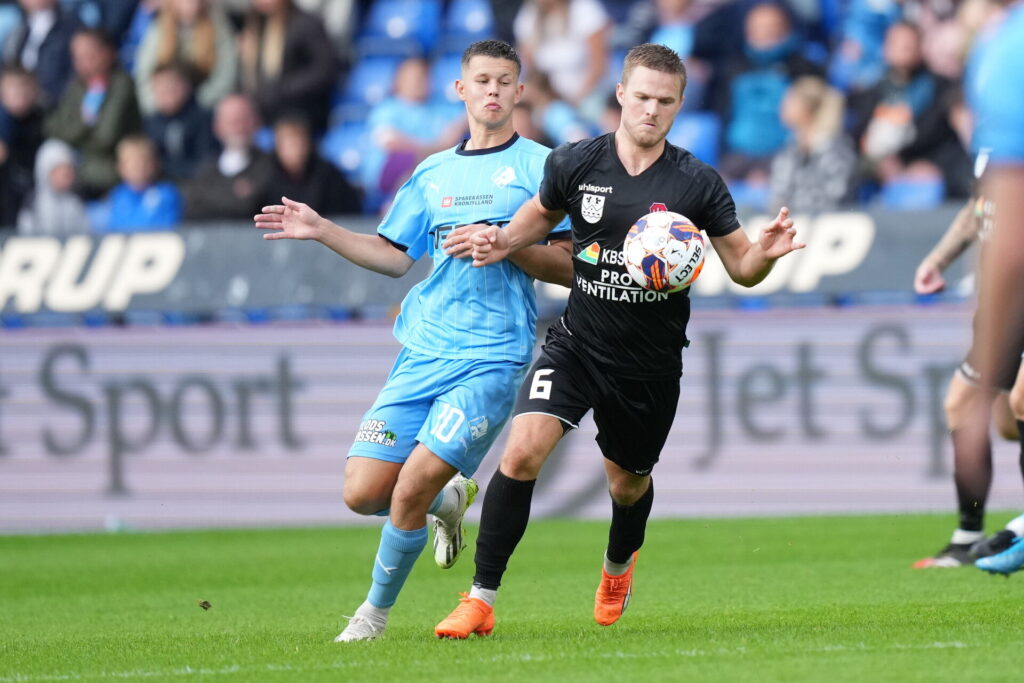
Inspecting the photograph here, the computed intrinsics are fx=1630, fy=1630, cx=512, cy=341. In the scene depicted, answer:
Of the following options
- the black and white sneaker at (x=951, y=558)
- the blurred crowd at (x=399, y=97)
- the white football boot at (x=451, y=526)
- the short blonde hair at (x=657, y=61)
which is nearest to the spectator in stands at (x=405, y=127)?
the blurred crowd at (x=399, y=97)

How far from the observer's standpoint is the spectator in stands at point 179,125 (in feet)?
52.5

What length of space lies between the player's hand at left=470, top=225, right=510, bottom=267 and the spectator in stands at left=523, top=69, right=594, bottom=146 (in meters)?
8.41

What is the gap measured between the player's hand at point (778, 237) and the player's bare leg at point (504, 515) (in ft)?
3.45

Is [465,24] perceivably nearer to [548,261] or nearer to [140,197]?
[140,197]

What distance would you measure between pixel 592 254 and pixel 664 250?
0.39m

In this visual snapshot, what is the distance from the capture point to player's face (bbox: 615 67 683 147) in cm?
626

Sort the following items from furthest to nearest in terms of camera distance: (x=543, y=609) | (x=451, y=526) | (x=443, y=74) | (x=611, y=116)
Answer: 1. (x=443, y=74)
2. (x=611, y=116)
3. (x=543, y=609)
4. (x=451, y=526)

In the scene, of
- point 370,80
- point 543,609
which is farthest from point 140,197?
point 543,609

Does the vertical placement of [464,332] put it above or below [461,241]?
below

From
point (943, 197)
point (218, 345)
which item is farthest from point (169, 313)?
point (943, 197)

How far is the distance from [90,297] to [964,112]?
7.55 metres

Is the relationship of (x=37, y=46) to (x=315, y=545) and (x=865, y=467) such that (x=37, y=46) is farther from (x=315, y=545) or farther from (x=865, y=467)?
(x=865, y=467)

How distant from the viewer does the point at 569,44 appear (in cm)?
1570

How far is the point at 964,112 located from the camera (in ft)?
46.2
